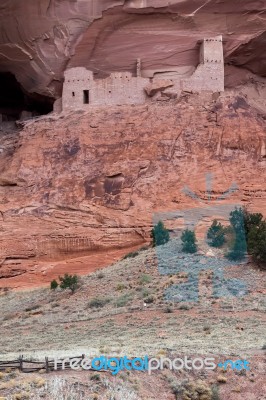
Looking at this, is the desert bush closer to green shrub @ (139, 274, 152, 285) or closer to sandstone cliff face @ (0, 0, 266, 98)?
green shrub @ (139, 274, 152, 285)

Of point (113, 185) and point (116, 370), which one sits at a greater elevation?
point (113, 185)

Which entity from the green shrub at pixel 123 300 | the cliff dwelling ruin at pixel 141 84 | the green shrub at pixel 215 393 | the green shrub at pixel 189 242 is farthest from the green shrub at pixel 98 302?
the cliff dwelling ruin at pixel 141 84

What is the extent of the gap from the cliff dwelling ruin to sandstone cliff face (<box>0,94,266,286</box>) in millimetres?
436

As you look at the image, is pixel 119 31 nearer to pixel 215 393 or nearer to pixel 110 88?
pixel 110 88

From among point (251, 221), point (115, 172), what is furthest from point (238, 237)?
point (115, 172)

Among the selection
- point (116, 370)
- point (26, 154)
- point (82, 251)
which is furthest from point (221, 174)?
point (116, 370)

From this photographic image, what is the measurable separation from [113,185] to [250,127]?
5631 mm

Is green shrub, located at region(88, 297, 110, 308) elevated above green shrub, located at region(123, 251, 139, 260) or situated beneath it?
situated beneath

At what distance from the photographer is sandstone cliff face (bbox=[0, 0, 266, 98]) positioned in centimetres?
2773

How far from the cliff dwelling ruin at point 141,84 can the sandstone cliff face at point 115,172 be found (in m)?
0.44

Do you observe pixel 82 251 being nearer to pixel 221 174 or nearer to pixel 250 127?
pixel 221 174

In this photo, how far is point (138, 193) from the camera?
85.8 ft

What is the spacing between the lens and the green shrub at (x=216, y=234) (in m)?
22.4

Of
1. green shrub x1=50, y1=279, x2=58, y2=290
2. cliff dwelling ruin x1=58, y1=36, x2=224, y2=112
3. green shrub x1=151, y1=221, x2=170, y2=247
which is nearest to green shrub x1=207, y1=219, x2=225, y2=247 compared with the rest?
green shrub x1=151, y1=221, x2=170, y2=247
